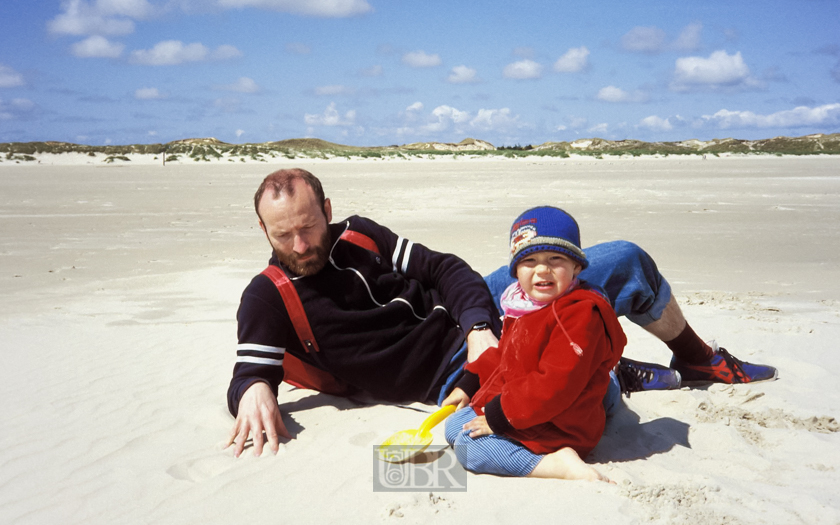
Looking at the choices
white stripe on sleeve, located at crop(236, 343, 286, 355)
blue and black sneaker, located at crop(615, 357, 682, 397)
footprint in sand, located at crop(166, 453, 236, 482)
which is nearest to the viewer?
footprint in sand, located at crop(166, 453, 236, 482)

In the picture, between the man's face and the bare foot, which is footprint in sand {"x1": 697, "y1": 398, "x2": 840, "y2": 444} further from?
the man's face

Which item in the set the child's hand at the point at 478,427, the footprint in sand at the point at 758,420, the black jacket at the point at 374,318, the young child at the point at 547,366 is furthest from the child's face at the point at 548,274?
the footprint in sand at the point at 758,420

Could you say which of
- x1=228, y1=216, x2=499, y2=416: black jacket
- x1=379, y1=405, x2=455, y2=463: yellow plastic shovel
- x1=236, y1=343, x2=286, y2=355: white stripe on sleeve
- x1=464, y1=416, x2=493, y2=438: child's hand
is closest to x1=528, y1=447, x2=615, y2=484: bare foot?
x1=464, y1=416, x2=493, y2=438: child's hand

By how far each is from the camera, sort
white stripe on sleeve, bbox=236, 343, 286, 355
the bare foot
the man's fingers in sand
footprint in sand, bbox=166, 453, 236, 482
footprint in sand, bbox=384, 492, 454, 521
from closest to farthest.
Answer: footprint in sand, bbox=384, 492, 454, 521
the bare foot
footprint in sand, bbox=166, 453, 236, 482
the man's fingers in sand
white stripe on sleeve, bbox=236, 343, 286, 355

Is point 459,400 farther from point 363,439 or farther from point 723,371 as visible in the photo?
point 723,371

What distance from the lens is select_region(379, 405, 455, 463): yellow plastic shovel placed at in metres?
2.75

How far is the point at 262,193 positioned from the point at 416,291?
36.2 inches

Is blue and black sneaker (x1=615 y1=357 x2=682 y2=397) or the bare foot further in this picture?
blue and black sneaker (x1=615 y1=357 x2=682 y2=397)

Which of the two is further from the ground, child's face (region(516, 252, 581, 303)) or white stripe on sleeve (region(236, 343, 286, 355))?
child's face (region(516, 252, 581, 303))

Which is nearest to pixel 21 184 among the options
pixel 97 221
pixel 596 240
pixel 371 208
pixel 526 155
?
pixel 97 221

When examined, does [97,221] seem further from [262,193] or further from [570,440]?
[570,440]

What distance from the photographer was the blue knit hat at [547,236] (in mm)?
2377

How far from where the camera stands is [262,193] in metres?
3.01

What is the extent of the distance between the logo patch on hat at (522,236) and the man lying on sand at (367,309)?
27.4 inches
